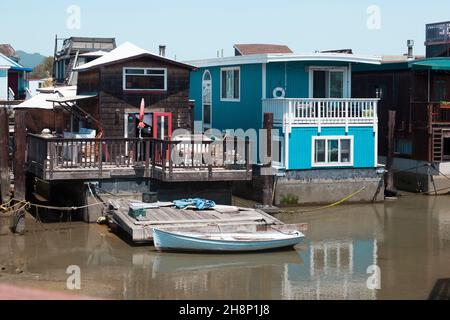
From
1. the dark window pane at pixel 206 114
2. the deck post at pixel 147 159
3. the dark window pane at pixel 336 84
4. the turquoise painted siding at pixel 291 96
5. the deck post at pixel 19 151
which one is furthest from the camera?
the dark window pane at pixel 206 114

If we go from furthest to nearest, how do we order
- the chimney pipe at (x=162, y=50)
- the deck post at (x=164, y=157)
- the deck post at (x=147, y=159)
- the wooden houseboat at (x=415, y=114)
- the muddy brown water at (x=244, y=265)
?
the chimney pipe at (x=162, y=50)
the wooden houseboat at (x=415, y=114)
the deck post at (x=147, y=159)
the deck post at (x=164, y=157)
the muddy brown water at (x=244, y=265)

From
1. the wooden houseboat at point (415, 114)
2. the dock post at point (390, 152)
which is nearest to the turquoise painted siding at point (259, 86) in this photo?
the dock post at point (390, 152)

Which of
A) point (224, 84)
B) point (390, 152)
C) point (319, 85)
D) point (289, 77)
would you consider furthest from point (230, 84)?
point (390, 152)

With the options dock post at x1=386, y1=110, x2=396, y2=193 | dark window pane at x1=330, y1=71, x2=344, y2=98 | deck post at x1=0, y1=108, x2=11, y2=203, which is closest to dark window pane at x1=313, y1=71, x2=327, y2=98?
dark window pane at x1=330, y1=71, x2=344, y2=98

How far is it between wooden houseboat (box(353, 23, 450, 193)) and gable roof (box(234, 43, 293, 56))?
4703mm

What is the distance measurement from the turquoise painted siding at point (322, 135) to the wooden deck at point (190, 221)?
6.97m

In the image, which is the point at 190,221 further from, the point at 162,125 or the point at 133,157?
the point at 162,125

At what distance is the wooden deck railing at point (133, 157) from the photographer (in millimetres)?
25406

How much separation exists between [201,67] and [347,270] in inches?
736

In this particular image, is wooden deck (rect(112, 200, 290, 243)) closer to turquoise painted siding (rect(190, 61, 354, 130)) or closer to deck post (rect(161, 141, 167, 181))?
deck post (rect(161, 141, 167, 181))

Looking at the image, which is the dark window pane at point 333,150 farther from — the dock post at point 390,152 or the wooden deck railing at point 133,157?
the wooden deck railing at point 133,157

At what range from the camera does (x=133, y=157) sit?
2648 cm

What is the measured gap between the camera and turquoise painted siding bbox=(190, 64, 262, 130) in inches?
1303
